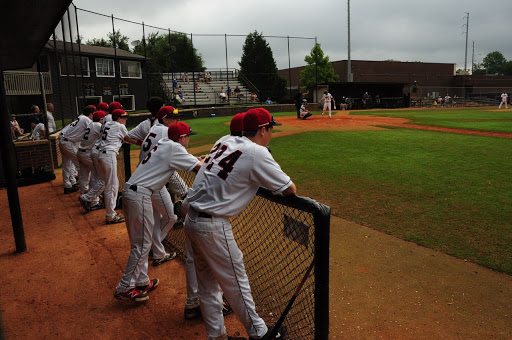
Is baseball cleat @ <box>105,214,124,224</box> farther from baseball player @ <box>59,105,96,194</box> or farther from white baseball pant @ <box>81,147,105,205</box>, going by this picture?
baseball player @ <box>59,105,96,194</box>

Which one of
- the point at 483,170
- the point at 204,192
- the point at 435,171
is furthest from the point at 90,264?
the point at 483,170

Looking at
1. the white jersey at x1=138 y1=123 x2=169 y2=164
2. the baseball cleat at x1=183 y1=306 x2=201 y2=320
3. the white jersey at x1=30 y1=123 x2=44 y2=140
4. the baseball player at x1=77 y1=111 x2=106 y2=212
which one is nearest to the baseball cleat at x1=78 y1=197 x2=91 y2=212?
the baseball player at x1=77 y1=111 x2=106 y2=212

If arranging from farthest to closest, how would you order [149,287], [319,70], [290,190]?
[319,70], [149,287], [290,190]

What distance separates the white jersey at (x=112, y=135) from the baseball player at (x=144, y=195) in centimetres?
281

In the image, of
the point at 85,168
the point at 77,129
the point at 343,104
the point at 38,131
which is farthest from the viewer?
the point at 343,104

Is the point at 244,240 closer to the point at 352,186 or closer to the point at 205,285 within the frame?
the point at 205,285

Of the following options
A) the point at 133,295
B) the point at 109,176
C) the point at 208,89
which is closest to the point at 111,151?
the point at 109,176

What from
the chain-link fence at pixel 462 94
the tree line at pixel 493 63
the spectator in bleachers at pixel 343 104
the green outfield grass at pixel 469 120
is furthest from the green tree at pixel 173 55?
the tree line at pixel 493 63

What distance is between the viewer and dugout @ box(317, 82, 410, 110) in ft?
122

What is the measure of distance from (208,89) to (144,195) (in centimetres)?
3515

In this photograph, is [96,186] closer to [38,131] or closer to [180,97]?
[38,131]

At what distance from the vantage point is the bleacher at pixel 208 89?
35.6 meters

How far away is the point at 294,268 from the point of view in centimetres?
354

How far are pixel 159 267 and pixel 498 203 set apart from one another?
602 cm
